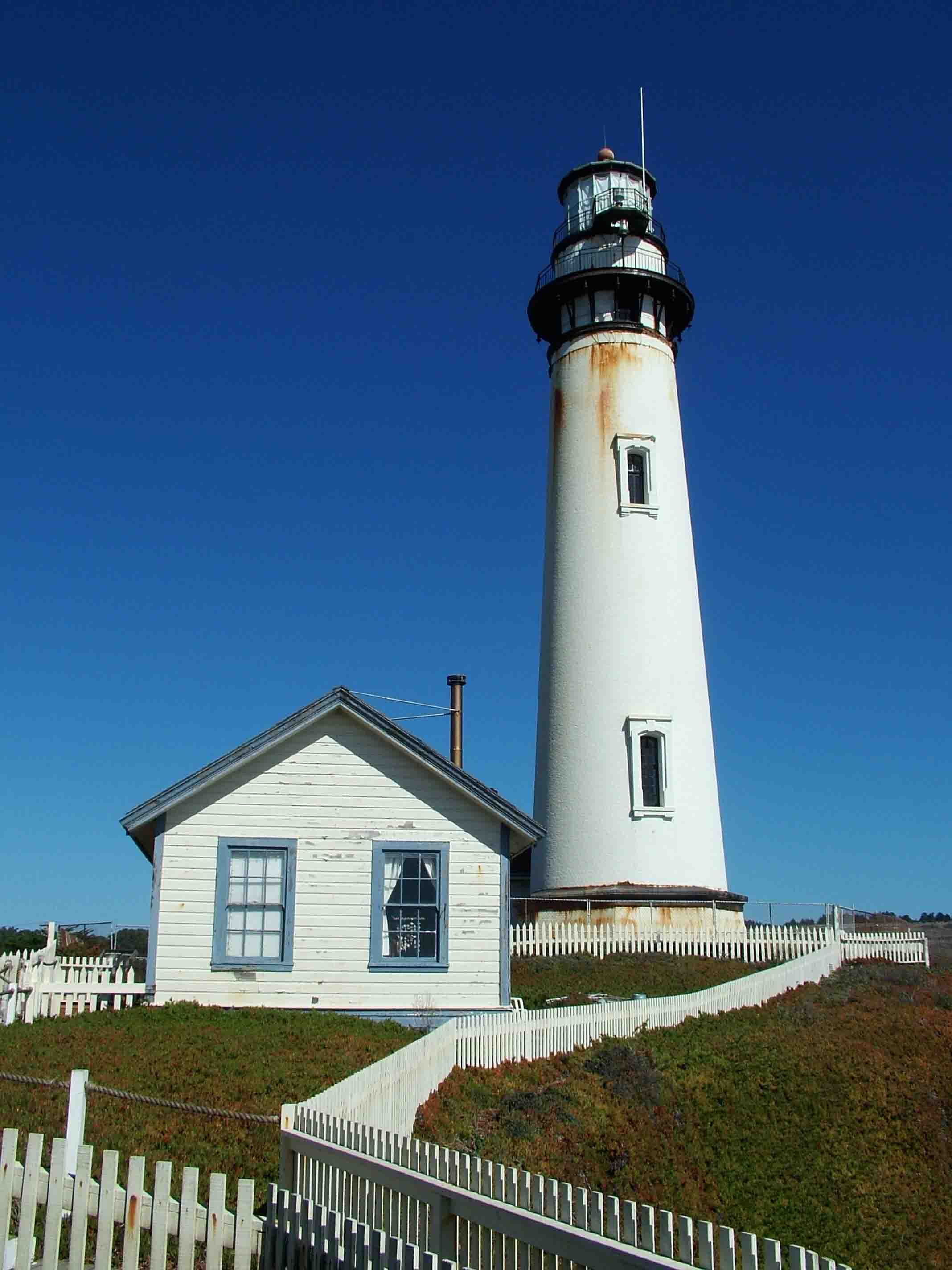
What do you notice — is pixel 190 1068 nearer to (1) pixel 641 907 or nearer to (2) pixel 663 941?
(2) pixel 663 941

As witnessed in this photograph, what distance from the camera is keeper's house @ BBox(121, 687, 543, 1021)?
1650cm

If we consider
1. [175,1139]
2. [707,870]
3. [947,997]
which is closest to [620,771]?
[707,870]

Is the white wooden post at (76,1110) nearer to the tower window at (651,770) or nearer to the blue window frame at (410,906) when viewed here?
the blue window frame at (410,906)

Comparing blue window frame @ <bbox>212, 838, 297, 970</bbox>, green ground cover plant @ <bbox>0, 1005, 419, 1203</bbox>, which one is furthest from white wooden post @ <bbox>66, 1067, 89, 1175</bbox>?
blue window frame @ <bbox>212, 838, 297, 970</bbox>

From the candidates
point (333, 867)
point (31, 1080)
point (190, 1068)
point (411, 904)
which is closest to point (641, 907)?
point (411, 904)

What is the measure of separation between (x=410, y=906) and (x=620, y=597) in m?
13.4

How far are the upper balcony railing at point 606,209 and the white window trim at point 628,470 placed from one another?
6177 millimetres

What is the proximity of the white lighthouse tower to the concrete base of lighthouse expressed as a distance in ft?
0.13

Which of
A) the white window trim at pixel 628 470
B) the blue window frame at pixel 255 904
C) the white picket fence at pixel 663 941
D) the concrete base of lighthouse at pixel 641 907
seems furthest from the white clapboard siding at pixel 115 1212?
the white window trim at pixel 628 470

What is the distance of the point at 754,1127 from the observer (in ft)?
46.6

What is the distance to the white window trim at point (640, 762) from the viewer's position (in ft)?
90.4

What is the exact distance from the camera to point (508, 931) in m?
17.1

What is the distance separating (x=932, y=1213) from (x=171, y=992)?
970cm

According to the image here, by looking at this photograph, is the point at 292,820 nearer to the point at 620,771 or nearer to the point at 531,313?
the point at 620,771
